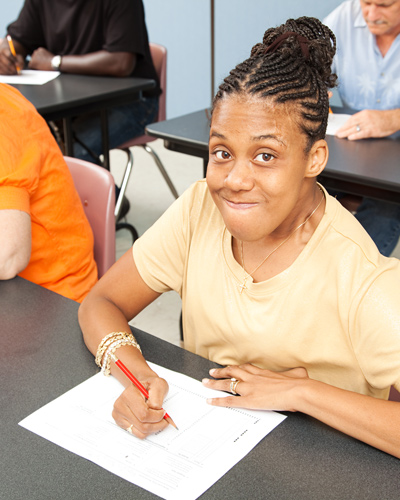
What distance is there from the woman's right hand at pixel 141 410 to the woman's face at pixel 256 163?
0.28 meters

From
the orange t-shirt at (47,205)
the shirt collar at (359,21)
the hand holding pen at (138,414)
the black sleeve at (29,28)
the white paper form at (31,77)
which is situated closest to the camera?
the hand holding pen at (138,414)

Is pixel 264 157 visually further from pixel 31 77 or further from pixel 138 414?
pixel 31 77

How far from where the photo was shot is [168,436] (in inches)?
36.7

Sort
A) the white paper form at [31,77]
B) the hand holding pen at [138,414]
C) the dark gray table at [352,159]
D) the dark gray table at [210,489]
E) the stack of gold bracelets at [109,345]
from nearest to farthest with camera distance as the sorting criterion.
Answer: the dark gray table at [210,489] → the hand holding pen at [138,414] → the stack of gold bracelets at [109,345] → the dark gray table at [352,159] → the white paper form at [31,77]

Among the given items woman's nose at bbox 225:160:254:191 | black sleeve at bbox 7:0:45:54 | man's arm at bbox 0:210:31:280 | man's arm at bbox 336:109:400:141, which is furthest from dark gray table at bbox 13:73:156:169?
woman's nose at bbox 225:160:254:191

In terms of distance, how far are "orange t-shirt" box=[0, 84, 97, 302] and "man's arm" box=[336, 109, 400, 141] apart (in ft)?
3.37

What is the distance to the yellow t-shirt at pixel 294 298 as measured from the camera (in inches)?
38.9

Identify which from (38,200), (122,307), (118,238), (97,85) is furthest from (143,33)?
(122,307)

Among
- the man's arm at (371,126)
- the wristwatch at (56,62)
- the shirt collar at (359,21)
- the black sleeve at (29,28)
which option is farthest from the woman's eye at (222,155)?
the black sleeve at (29,28)

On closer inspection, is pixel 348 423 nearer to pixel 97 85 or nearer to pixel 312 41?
pixel 312 41

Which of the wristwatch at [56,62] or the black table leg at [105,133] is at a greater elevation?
the wristwatch at [56,62]

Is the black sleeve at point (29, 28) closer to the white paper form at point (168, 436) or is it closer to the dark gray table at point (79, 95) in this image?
the dark gray table at point (79, 95)

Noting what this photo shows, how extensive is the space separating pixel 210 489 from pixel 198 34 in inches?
171

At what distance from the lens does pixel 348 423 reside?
0.91 meters
